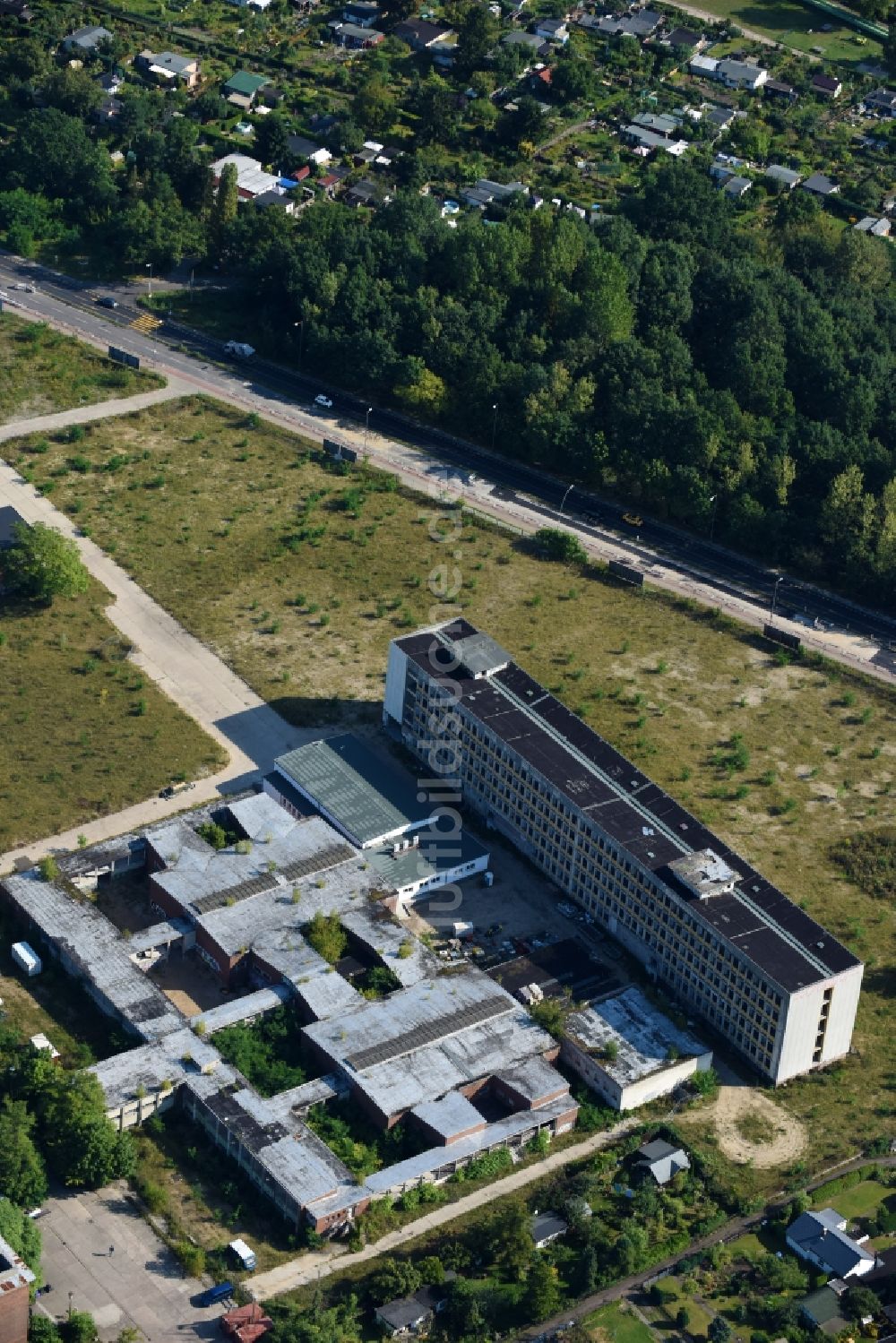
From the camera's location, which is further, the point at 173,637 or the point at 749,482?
the point at 749,482

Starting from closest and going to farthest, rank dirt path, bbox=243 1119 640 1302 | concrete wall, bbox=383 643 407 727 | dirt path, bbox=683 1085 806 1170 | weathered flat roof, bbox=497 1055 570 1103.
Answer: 1. dirt path, bbox=243 1119 640 1302
2. weathered flat roof, bbox=497 1055 570 1103
3. dirt path, bbox=683 1085 806 1170
4. concrete wall, bbox=383 643 407 727

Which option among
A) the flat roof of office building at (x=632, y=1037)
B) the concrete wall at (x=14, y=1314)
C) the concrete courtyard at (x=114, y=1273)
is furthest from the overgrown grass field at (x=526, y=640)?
the concrete wall at (x=14, y=1314)

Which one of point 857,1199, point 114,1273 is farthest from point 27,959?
point 857,1199

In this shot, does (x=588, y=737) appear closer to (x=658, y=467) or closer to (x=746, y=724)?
(x=746, y=724)

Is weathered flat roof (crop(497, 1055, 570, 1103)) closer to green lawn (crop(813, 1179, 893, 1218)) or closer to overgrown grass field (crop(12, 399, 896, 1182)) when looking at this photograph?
green lawn (crop(813, 1179, 893, 1218))

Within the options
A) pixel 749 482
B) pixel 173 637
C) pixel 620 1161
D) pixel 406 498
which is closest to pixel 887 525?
pixel 749 482

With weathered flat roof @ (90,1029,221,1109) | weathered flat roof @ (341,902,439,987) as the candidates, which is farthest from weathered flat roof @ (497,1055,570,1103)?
weathered flat roof @ (90,1029,221,1109)
